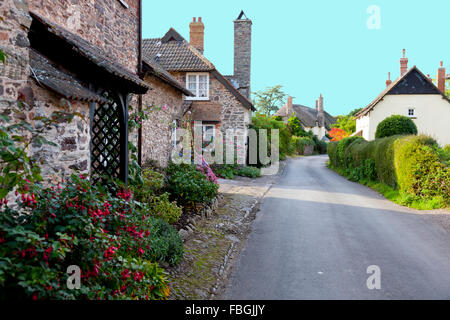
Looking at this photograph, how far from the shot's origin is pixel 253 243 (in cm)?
809

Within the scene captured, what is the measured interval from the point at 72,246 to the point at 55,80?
8.89ft

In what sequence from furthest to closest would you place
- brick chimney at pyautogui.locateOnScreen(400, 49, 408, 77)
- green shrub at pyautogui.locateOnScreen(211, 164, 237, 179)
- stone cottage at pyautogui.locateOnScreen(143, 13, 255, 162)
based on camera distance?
brick chimney at pyautogui.locateOnScreen(400, 49, 408, 77) → stone cottage at pyautogui.locateOnScreen(143, 13, 255, 162) → green shrub at pyautogui.locateOnScreen(211, 164, 237, 179)

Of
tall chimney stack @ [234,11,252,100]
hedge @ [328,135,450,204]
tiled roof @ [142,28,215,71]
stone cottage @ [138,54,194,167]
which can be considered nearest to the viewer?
stone cottage @ [138,54,194,167]

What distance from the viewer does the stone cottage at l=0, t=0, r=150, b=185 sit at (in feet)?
15.1

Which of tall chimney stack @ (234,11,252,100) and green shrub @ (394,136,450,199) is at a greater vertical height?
tall chimney stack @ (234,11,252,100)

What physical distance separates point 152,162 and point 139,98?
260 centimetres

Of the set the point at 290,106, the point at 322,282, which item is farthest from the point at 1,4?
the point at 290,106

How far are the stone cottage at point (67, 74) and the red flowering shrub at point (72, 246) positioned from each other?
0.85 meters

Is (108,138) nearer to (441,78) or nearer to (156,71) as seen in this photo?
(156,71)

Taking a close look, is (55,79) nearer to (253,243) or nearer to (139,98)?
(253,243)

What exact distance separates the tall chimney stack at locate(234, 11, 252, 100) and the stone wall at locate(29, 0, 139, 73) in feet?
49.6

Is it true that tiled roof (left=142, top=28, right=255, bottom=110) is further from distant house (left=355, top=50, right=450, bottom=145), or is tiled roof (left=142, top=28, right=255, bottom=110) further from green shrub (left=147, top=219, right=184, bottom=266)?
distant house (left=355, top=50, right=450, bottom=145)

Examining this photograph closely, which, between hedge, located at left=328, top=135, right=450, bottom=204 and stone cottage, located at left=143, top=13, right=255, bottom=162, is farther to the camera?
stone cottage, located at left=143, top=13, right=255, bottom=162

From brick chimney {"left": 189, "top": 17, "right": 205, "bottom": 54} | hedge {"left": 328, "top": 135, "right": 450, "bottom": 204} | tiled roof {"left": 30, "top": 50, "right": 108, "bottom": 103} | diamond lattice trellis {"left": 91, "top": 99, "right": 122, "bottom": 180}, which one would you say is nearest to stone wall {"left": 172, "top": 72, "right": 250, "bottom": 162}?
brick chimney {"left": 189, "top": 17, "right": 205, "bottom": 54}
